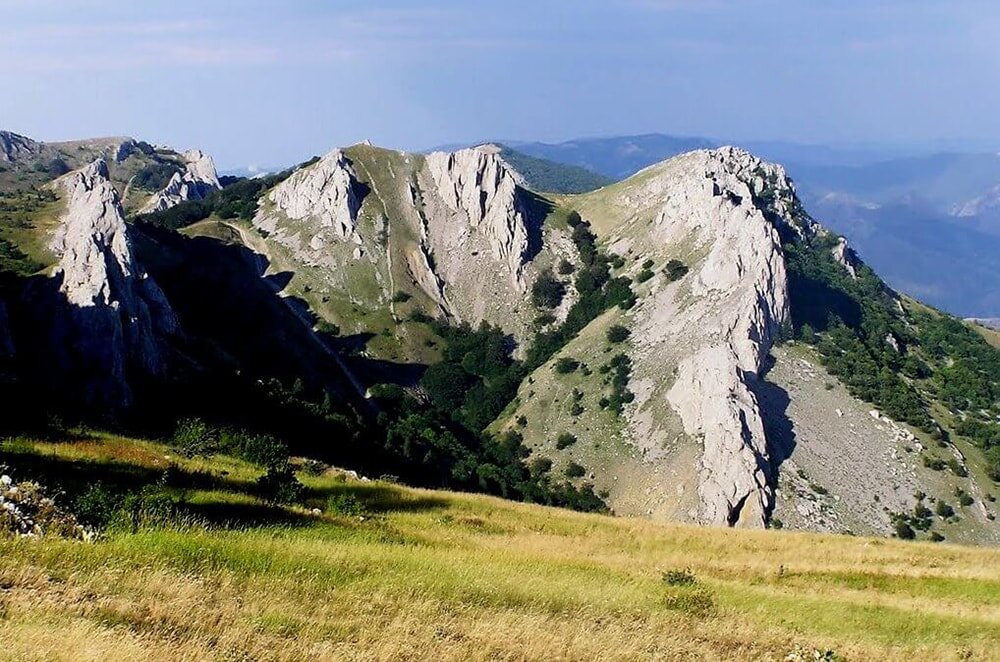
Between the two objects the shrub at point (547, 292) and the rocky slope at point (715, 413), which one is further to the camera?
the shrub at point (547, 292)

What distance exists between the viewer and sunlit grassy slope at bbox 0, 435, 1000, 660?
1052 centimetres

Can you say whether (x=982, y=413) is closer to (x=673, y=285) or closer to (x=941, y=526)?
(x=941, y=526)

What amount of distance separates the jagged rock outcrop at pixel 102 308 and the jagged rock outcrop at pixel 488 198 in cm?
8216

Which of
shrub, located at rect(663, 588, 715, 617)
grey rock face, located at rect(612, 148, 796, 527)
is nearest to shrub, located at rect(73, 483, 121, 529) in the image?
shrub, located at rect(663, 588, 715, 617)

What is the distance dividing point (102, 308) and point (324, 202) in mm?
88451

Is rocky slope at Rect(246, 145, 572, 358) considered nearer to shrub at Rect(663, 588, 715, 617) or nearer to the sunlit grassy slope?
the sunlit grassy slope

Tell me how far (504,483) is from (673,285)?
52.9m

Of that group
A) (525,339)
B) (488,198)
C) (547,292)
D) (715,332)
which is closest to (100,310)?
(715,332)

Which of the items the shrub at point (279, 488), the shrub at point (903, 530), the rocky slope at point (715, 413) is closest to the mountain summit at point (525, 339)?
the rocky slope at point (715, 413)

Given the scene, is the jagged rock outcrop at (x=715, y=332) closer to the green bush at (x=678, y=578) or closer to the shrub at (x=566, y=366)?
the shrub at (x=566, y=366)

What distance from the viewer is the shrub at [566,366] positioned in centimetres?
12581

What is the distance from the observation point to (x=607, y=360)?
12225 cm

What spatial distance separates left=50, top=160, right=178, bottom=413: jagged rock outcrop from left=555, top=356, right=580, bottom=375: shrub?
2637 inches

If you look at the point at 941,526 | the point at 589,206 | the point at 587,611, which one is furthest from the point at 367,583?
the point at 589,206
